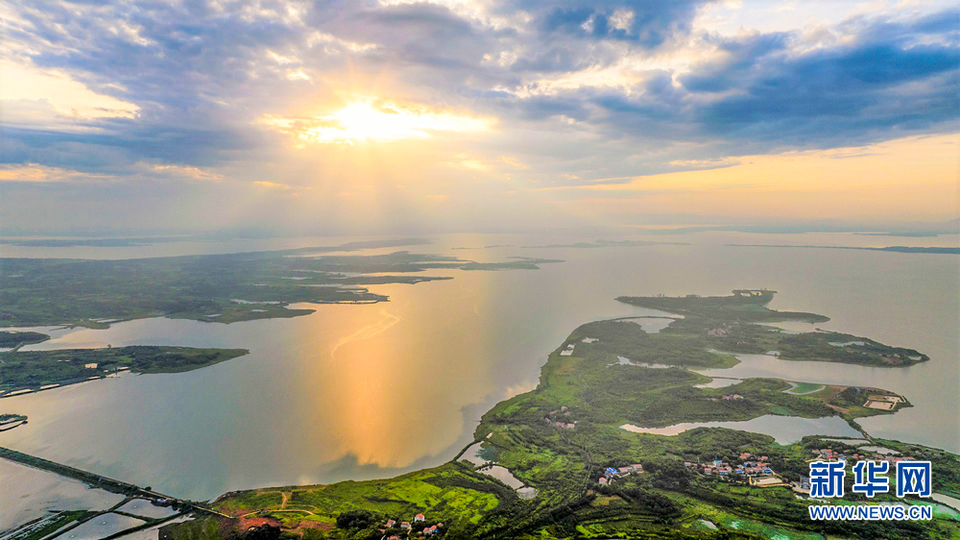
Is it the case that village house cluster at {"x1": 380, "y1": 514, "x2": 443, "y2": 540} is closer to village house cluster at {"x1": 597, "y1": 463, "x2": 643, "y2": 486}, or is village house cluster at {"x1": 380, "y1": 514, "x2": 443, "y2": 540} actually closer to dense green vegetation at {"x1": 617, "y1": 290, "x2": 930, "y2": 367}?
village house cluster at {"x1": 597, "y1": 463, "x2": 643, "y2": 486}

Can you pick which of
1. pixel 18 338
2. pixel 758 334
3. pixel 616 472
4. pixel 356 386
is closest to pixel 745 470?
pixel 616 472

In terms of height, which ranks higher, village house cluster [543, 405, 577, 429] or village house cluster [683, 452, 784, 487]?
village house cluster [543, 405, 577, 429]

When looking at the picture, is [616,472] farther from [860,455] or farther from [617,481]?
[860,455]

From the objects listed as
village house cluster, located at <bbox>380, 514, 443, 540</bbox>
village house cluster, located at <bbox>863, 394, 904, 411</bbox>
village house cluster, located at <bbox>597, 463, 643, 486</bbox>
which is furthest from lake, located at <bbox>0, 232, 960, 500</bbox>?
village house cluster, located at <bbox>597, 463, 643, 486</bbox>

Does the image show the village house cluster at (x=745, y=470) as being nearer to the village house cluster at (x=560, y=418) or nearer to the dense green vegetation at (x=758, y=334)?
the village house cluster at (x=560, y=418)

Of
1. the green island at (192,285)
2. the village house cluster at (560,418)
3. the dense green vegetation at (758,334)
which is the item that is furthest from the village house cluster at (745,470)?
the green island at (192,285)

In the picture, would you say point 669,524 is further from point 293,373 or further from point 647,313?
point 647,313

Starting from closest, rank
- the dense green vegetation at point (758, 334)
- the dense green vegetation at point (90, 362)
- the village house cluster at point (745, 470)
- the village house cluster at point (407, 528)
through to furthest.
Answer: the village house cluster at point (407, 528), the village house cluster at point (745, 470), the dense green vegetation at point (90, 362), the dense green vegetation at point (758, 334)
